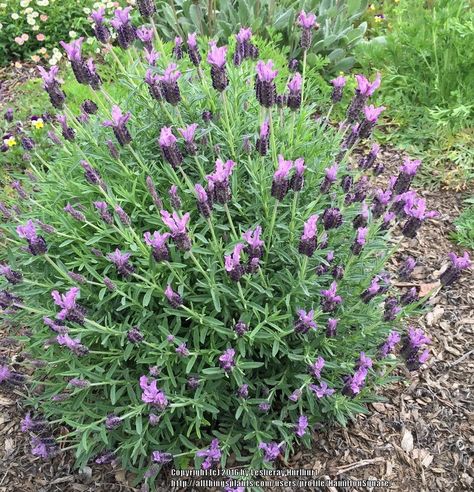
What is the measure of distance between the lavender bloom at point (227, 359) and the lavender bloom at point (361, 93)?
1126 millimetres

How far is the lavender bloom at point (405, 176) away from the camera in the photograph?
2.02 meters

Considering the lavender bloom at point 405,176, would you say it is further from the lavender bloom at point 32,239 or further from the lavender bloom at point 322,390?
the lavender bloom at point 32,239

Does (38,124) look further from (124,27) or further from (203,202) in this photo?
(203,202)

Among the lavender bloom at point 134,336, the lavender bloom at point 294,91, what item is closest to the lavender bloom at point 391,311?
the lavender bloom at point 294,91

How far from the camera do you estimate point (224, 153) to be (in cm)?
246

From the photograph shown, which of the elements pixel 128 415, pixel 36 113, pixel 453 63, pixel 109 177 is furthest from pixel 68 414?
pixel 453 63

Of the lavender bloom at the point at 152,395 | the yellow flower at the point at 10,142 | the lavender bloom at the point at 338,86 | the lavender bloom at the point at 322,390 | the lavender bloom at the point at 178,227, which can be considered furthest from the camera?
the yellow flower at the point at 10,142

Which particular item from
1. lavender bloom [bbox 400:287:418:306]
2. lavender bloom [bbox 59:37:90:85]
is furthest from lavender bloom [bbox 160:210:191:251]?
lavender bloom [bbox 400:287:418:306]

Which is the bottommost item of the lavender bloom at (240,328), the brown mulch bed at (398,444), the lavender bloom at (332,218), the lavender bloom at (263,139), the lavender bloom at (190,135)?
the brown mulch bed at (398,444)

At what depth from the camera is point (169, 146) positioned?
1.95m

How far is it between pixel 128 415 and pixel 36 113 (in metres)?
3.34

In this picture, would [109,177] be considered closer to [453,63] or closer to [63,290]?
[63,290]

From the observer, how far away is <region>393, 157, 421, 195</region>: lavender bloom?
6.63 feet

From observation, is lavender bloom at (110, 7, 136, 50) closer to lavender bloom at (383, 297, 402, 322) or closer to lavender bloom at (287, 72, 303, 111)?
lavender bloom at (287, 72, 303, 111)
